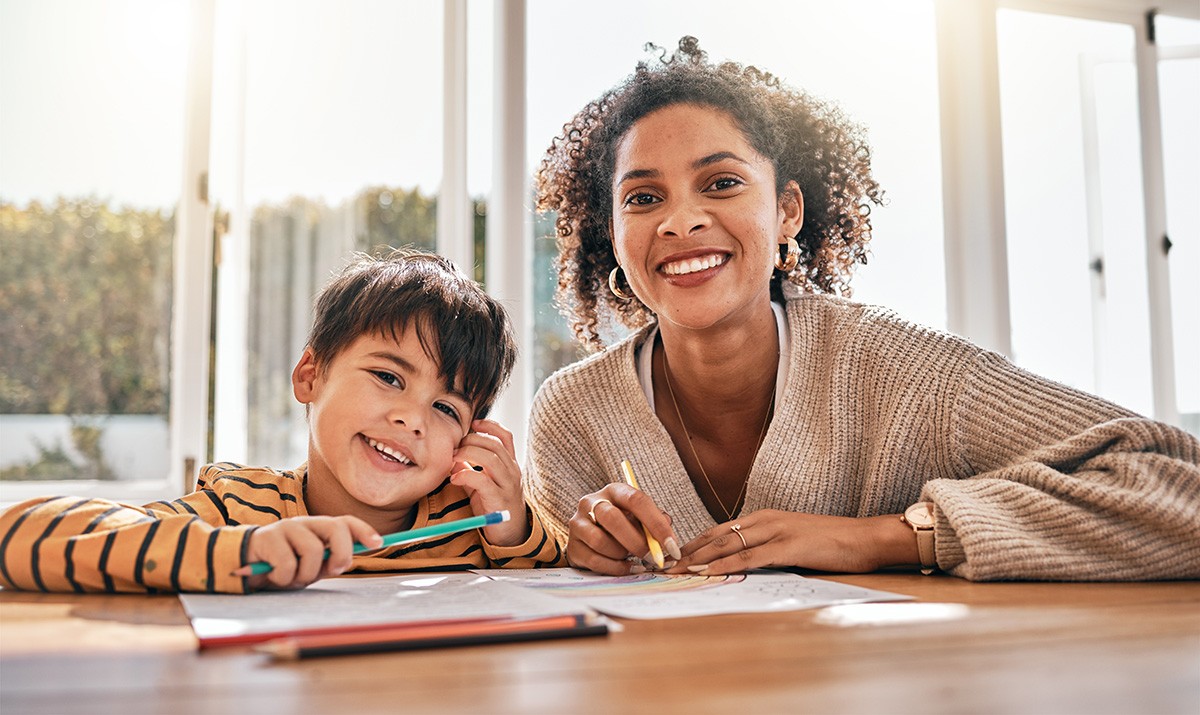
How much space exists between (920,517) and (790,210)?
0.67 m

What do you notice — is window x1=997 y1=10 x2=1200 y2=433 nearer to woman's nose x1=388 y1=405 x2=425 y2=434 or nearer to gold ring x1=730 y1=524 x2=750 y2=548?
gold ring x1=730 y1=524 x2=750 y2=548

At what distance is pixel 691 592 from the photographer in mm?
855

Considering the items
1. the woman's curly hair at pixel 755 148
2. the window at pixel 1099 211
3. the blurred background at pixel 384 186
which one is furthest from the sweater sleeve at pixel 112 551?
the window at pixel 1099 211

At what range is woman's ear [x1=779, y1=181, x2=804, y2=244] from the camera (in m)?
1.61

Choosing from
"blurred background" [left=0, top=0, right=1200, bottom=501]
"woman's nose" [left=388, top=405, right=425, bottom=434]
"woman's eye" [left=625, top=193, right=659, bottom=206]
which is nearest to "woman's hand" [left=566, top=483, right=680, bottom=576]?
"woman's nose" [left=388, top=405, right=425, bottom=434]

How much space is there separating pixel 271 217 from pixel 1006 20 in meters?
2.34

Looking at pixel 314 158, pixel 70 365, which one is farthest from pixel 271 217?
pixel 70 365

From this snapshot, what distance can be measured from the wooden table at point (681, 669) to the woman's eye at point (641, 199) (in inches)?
33.7

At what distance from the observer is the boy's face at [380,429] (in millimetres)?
1157

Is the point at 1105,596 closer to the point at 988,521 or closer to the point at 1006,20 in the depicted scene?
the point at 988,521

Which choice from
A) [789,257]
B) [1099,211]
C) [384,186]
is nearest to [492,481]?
[789,257]

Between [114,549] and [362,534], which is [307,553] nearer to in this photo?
[362,534]

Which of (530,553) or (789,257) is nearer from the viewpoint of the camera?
(530,553)

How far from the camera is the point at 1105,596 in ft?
2.79
